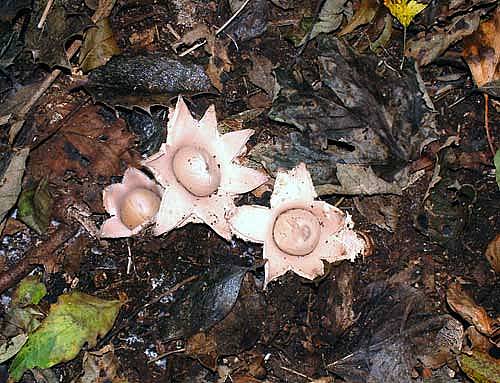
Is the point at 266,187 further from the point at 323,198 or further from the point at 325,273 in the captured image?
the point at 325,273

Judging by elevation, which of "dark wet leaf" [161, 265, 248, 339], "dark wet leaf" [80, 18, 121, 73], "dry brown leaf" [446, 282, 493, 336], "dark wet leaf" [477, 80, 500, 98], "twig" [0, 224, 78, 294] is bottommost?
"dry brown leaf" [446, 282, 493, 336]

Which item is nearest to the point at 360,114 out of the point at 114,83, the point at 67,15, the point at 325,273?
the point at 325,273

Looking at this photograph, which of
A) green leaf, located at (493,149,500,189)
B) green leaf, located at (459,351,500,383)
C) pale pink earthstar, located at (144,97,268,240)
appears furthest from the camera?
green leaf, located at (493,149,500,189)

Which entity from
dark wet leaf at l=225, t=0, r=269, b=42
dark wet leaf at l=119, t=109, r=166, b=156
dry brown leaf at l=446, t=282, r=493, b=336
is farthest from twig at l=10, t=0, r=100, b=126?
dry brown leaf at l=446, t=282, r=493, b=336

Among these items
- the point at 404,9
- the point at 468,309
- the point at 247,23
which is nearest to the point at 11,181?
the point at 247,23

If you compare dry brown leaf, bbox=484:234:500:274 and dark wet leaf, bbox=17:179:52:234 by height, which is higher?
dark wet leaf, bbox=17:179:52:234

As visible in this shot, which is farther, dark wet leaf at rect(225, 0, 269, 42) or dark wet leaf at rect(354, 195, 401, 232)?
dark wet leaf at rect(225, 0, 269, 42)

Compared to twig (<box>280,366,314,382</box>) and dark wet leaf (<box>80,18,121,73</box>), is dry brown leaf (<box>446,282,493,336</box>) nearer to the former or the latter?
twig (<box>280,366,314,382</box>)

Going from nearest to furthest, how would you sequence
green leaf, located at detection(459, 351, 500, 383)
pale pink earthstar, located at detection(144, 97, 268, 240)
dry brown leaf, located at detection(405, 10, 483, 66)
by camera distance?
pale pink earthstar, located at detection(144, 97, 268, 240) < green leaf, located at detection(459, 351, 500, 383) < dry brown leaf, located at detection(405, 10, 483, 66)

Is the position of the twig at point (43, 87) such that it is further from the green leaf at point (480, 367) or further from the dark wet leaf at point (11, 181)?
the green leaf at point (480, 367)
